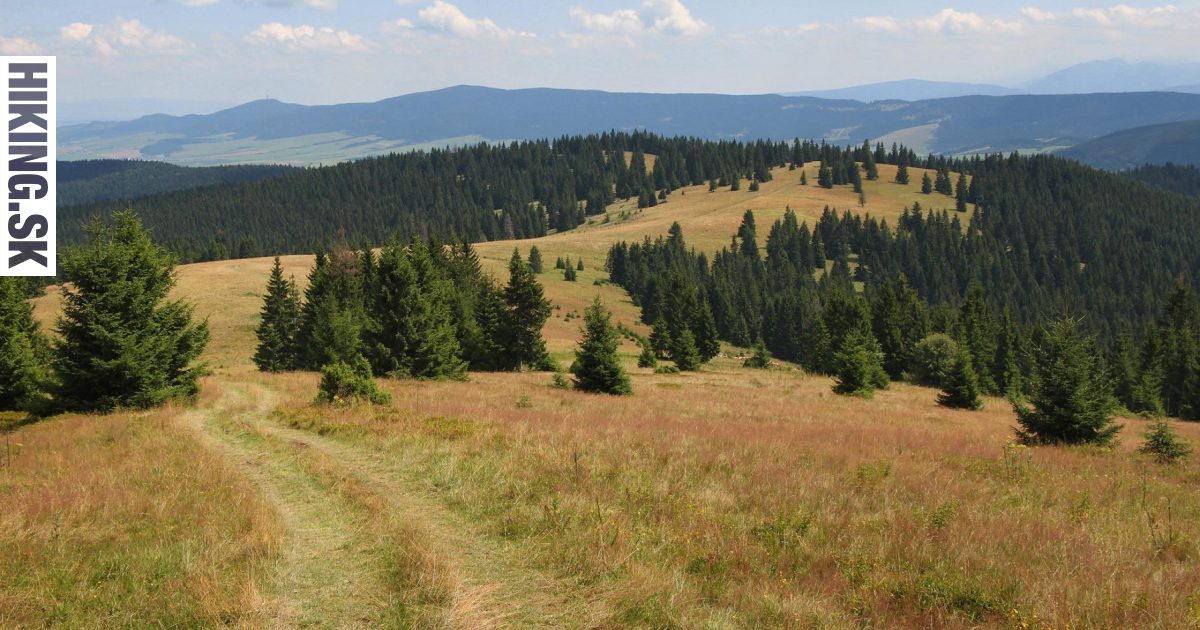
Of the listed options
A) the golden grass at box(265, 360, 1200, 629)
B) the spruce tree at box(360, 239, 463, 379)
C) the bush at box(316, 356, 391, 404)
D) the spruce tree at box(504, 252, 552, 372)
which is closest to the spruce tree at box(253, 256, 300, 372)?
the spruce tree at box(504, 252, 552, 372)

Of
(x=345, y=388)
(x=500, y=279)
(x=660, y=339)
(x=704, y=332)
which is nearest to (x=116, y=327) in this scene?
(x=345, y=388)

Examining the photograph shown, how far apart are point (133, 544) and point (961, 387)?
141ft

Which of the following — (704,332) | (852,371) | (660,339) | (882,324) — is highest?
(852,371)

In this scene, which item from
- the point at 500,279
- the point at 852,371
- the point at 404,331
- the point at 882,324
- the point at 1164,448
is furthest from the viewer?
the point at 500,279

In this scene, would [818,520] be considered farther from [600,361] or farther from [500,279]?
[500,279]

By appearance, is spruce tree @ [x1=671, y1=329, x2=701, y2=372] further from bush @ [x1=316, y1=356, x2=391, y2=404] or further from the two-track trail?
the two-track trail

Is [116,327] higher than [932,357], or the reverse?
[116,327]

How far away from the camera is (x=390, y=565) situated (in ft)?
26.6

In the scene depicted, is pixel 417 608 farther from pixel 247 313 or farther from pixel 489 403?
pixel 247 313

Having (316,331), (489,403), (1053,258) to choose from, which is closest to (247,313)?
(316,331)

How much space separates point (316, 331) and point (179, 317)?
19915 mm

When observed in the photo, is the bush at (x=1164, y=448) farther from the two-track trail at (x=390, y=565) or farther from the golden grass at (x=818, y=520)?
the two-track trail at (x=390, y=565)

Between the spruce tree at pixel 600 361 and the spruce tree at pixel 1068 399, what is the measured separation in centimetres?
1900

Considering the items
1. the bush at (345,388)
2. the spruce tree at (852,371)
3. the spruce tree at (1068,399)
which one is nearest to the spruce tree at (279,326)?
the bush at (345,388)
